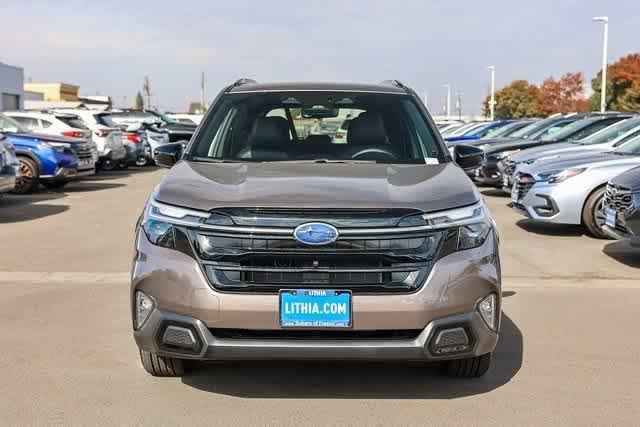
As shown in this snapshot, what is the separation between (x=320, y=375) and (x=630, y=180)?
504 centimetres

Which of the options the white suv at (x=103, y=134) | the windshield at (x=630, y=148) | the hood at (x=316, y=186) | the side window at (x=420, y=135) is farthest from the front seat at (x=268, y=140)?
the white suv at (x=103, y=134)

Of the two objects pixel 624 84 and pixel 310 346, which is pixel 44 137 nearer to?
pixel 310 346

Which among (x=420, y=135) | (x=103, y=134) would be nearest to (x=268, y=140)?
(x=420, y=135)

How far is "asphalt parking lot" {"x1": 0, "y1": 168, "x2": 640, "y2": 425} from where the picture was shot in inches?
165

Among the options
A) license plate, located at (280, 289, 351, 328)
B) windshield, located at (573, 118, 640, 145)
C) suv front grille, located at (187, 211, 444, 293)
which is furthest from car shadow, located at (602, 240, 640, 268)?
license plate, located at (280, 289, 351, 328)

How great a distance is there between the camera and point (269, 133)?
5.50 m

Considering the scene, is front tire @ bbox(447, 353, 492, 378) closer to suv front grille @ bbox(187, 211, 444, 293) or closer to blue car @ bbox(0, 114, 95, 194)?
suv front grille @ bbox(187, 211, 444, 293)

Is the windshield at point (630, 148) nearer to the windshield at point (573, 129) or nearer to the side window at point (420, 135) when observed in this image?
the windshield at point (573, 129)

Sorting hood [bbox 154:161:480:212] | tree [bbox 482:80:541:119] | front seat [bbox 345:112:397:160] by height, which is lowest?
tree [bbox 482:80:541:119]

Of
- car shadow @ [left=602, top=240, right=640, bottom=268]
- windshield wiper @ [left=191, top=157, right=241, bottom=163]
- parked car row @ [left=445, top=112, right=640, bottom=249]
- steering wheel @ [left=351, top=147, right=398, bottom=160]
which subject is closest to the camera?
windshield wiper @ [left=191, top=157, right=241, bottom=163]

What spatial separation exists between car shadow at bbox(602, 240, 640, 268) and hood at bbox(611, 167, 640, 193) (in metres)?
0.90

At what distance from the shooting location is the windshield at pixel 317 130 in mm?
5395

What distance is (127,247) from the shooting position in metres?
9.80

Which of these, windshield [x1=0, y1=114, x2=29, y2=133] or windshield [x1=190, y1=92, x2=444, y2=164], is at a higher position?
windshield [x1=190, y1=92, x2=444, y2=164]
